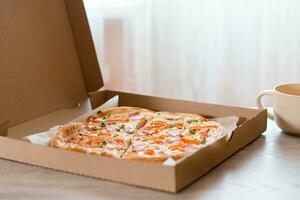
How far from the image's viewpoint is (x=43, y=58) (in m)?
1.47

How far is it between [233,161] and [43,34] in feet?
2.07

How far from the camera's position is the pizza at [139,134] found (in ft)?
3.58

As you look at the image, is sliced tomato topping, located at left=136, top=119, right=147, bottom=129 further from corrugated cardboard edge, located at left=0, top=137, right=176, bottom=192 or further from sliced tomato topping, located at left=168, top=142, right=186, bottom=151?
corrugated cardboard edge, located at left=0, top=137, right=176, bottom=192

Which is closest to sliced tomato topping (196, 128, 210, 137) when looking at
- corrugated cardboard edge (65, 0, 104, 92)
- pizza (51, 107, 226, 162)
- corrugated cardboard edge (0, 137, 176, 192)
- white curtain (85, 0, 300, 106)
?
pizza (51, 107, 226, 162)

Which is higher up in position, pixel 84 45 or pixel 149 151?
pixel 84 45

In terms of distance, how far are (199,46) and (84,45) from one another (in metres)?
0.81

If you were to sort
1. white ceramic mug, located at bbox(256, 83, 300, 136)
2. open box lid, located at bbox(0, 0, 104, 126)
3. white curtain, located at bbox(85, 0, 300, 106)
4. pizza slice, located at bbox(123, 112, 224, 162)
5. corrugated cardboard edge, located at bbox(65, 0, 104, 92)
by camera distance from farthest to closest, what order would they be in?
white curtain, located at bbox(85, 0, 300, 106) < corrugated cardboard edge, located at bbox(65, 0, 104, 92) < open box lid, located at bbox(0, 0, 104, 126) < white ceramic mug, located at bbox(256, 83, 300, 136) < pizza slice, located at bbox(123, 112, 224, 162)

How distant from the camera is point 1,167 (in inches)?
41.9

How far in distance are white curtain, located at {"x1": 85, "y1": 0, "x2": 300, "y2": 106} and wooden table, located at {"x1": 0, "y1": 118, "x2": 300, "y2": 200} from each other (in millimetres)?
1118

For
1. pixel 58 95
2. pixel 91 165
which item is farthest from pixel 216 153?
pixel 58 95

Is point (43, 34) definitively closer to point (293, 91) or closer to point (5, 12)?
point (5, 12)

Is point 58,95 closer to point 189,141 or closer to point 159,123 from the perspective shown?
point 159,123

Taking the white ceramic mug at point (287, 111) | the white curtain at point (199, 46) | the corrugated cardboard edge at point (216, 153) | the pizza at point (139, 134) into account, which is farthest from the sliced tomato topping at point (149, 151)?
the white curtain at point (199, 46)

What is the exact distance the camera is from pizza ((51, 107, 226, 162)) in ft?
3.58
